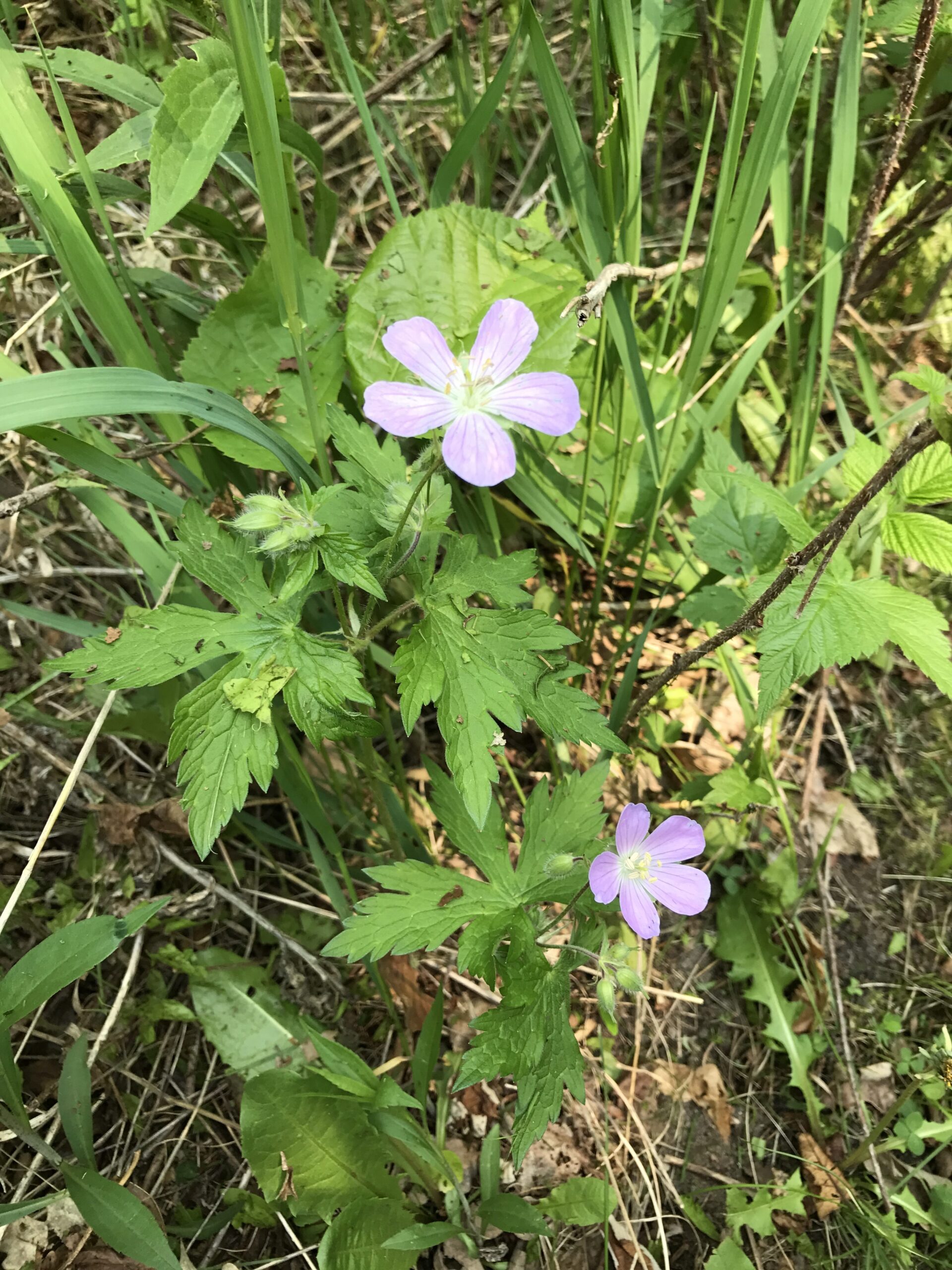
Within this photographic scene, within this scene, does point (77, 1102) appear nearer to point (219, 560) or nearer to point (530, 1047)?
point (530, 1047)

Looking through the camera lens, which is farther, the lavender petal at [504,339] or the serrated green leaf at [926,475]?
the serrated green leaf at [926,475]

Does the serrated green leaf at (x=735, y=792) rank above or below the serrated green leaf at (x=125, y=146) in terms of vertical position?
below

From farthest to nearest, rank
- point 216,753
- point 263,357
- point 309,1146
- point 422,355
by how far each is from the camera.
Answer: point 263,357, point 309,1146, point 216,753, point 422,355

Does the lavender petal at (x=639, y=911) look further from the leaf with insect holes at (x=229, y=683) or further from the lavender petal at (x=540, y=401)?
the lavender petal at (x=540, y=401)

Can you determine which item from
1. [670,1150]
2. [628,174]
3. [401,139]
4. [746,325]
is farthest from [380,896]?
[401,139]

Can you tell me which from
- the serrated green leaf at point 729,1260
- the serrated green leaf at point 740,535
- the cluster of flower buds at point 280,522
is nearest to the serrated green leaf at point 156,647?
the cluster of flower buds at point 280,522

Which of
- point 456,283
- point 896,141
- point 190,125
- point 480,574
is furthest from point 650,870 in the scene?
point 896,141
